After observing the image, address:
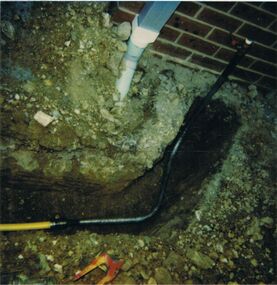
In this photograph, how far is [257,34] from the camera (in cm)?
219

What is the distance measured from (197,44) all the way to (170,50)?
18 cm

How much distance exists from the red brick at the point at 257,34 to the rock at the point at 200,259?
1.36 m

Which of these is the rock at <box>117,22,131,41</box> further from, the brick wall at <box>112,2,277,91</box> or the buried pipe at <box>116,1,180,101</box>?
the buried pipe at <box>116,1,180,101</box>

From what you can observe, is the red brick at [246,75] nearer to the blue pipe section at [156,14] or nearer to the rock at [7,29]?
the blue pipe section at [156,14]

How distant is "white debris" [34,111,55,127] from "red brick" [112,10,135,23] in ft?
2.41

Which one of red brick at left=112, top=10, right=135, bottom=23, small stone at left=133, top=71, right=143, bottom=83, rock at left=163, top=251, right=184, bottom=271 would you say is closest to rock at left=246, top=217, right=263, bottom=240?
rock at left=163, top=251, right=184, bottom=271

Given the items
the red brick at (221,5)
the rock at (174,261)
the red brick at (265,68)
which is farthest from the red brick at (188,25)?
the rock at (174,261)

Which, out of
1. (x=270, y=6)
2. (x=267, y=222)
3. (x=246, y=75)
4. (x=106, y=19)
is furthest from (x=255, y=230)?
(x=106, y=19)

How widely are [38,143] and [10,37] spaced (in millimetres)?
573

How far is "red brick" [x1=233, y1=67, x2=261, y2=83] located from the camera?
245 centimetres

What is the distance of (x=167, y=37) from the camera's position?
2160 mm

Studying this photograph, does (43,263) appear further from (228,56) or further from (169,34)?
(228,56)

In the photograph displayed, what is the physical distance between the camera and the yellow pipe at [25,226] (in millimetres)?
1681

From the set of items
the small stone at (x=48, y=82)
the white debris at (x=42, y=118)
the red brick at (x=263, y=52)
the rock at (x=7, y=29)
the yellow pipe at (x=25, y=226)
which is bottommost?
the yellow pipe at (x=25, y=226)
